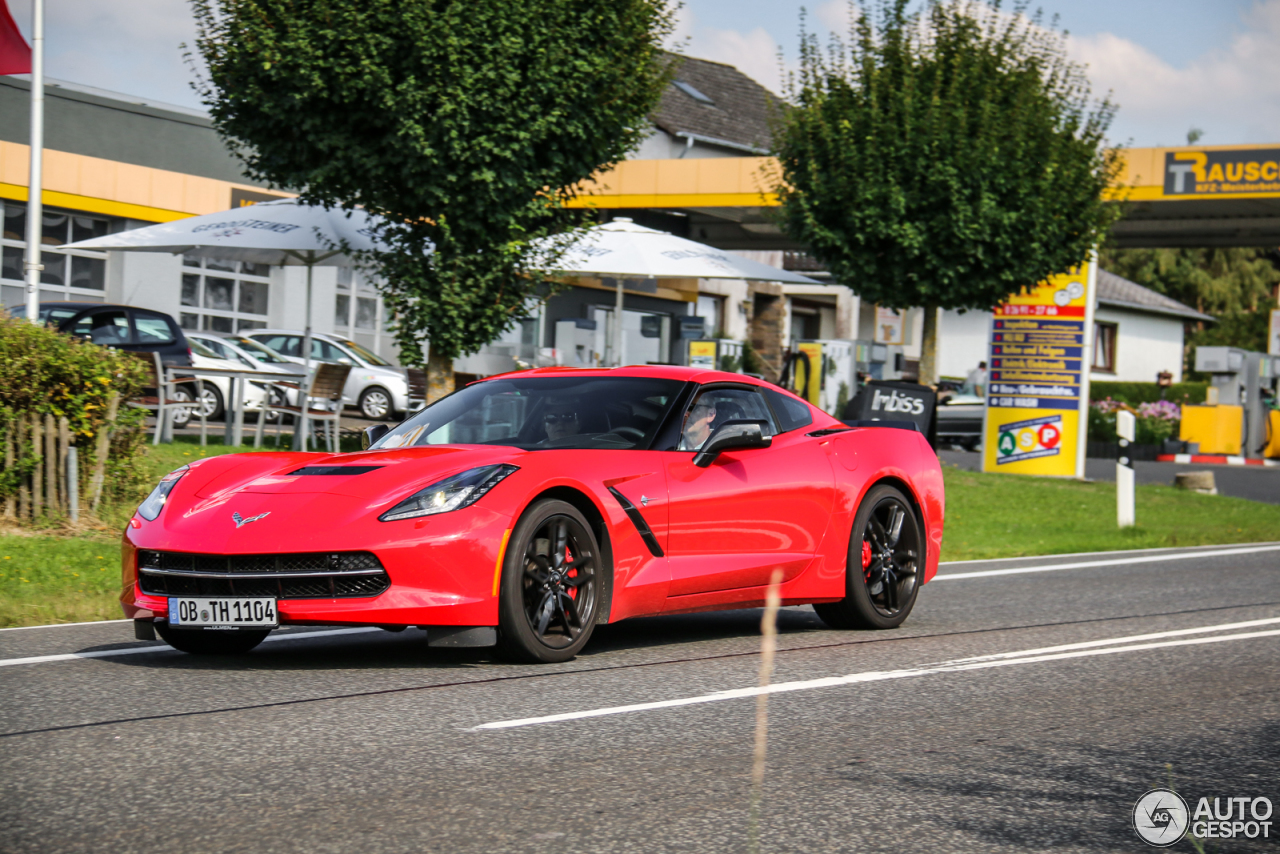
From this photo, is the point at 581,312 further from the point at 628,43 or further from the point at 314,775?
the point at 314,775

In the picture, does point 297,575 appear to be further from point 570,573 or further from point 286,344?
point 286,344

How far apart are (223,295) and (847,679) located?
2690cm

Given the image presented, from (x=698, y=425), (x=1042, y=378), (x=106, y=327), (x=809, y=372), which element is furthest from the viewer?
(x=809, y=372)

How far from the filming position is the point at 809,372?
31875mm

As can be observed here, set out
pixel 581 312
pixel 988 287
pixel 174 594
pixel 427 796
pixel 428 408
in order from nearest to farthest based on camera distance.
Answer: pixel 427 796 < pixel 174 594 < pixel 428 408 < pixel 988 287 < pixel 581 312

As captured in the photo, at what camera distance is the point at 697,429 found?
745 cm

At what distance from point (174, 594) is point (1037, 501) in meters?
14.7

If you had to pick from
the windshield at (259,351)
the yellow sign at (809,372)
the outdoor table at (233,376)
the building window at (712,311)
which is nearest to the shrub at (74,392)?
the outdoor table at (233,376)

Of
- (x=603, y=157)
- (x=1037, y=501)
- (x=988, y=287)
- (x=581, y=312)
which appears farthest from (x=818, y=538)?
(x=581, y=312)

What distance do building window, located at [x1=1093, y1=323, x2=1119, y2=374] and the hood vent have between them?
55269 mm

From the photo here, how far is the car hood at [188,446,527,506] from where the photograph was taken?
20.5 feet

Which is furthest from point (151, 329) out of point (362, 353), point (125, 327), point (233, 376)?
point (362, 353)

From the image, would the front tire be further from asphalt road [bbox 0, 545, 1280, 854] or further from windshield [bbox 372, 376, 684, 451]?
windshield [bbox 372, 376, 684, 451]

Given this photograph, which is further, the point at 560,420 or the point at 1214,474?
the point at 1214,474
